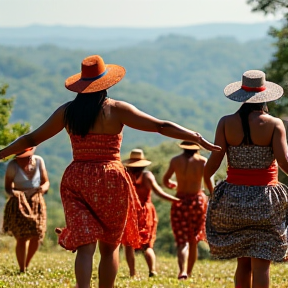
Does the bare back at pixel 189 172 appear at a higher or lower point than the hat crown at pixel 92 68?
lower

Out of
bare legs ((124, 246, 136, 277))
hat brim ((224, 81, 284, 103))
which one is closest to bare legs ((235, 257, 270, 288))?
hat brim ((224, 81, 284, 103))

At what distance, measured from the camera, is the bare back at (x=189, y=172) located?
12.0 m

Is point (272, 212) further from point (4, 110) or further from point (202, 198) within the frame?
point (4, 110)

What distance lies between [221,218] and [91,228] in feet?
4.03

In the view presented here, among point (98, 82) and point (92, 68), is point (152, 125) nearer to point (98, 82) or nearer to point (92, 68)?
point (98, 82)

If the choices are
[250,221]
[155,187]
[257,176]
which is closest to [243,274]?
[250,221]

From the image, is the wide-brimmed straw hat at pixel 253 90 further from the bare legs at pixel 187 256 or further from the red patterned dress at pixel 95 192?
the bare legs at pixel 187 256

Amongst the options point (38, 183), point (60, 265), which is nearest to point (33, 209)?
point (38, 183)

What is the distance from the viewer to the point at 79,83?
7066 millimetres

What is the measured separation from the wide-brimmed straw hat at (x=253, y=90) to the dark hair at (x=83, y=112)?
1.20 metres

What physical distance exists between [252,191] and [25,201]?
15.1 feet

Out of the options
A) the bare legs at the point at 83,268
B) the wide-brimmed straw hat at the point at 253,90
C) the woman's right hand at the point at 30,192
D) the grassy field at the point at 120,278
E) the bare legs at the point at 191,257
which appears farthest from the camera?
the bare legs at the point at 191,257

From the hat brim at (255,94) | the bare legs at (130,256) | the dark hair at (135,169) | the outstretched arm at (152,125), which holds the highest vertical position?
the hat brim at (255,94)

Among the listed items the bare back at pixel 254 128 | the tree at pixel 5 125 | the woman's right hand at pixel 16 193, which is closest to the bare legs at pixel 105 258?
the bare back at pixel 254 128
